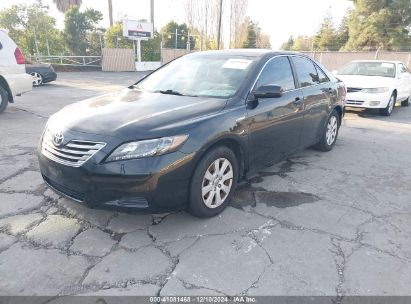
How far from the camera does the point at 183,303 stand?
2365mm

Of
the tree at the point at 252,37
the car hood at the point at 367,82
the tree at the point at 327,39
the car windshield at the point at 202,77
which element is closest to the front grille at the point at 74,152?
the car windshield at the point at 202,77

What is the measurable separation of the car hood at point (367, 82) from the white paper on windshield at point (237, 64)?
19.7 ft

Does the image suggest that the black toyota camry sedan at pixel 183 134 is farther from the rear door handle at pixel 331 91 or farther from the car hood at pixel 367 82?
the car hood at pixel 367 82

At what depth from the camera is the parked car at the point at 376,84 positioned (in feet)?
29.1

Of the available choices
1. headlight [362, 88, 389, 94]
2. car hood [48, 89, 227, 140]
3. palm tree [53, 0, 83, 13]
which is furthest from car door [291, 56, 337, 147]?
palm tree [53, 0, 83, 13]

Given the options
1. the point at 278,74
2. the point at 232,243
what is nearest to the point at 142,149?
the point at 232,243

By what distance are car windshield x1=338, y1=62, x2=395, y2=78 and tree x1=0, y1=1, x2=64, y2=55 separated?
20562mm

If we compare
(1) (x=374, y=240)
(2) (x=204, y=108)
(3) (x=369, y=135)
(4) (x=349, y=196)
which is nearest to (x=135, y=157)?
(2) (x=204, y=108)

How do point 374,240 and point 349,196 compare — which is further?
point 349,196

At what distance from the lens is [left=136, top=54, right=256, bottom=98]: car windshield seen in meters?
3.78

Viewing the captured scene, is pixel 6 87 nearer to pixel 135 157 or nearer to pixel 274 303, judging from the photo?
pixel 135 157

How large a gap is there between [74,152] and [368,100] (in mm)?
8015

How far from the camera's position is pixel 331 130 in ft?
19.0

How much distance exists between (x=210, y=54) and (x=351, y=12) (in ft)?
113
